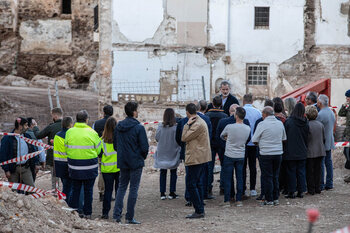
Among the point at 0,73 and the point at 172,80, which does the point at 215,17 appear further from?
the point at 0,73

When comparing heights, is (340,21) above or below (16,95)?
above

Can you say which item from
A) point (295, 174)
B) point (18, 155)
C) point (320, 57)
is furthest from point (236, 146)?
point (320, 57)

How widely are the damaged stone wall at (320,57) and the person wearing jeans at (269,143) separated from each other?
11.3 meters

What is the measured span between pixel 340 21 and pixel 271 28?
266 cm

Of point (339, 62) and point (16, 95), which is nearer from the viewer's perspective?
point (339, 62)

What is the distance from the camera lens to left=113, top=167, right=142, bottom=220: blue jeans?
27.3 ft

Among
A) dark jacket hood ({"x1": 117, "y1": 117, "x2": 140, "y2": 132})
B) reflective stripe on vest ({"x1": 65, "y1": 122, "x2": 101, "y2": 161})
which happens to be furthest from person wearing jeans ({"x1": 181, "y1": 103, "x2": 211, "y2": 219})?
reflective stripe on vest ({"x1": 65, "y1": 122, "x2": 101, "y2": 161})

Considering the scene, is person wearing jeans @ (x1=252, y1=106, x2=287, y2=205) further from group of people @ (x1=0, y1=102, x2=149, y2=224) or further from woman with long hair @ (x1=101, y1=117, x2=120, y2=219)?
woman with long hair @ (x1=101, y1=117, x2=120, y2=219)

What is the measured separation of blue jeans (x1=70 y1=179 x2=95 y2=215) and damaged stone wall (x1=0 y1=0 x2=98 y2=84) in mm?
25352

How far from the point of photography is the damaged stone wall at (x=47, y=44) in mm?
33750

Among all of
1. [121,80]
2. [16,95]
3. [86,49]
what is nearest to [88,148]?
[121,80]

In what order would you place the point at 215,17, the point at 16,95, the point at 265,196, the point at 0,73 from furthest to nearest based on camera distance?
the point at 0,73, the point at 16,95, the point at 215,17, the point at 265,196

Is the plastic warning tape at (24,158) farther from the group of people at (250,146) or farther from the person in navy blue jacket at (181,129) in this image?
the person in navy blue jacket at (181,129)

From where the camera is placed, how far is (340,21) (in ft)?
66.9
